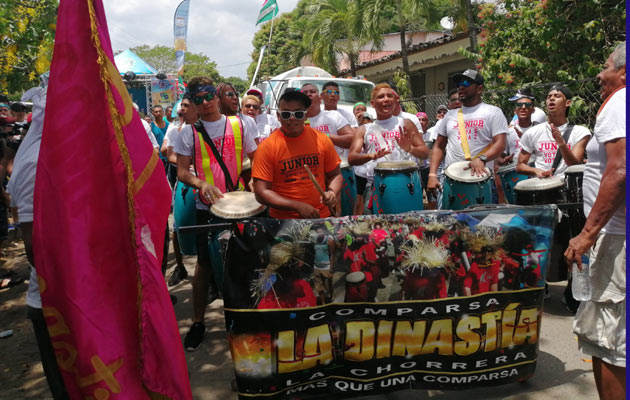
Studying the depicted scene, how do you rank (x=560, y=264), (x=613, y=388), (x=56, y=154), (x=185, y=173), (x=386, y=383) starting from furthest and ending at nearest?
(x=185, y=173) → (x=560, y=264) → (x=386, y=383) → (x=613, y=388) → (x=56, y=154)

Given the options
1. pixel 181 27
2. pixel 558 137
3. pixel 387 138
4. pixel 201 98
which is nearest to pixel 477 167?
pixel 558 137

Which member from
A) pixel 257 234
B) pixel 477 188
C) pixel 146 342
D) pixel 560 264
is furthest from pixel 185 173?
pixel 560 264

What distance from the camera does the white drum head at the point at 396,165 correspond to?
498 centimetres

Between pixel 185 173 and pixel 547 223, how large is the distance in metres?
2.91

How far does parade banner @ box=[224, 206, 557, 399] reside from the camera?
2.91m

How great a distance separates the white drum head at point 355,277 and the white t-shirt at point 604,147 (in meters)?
1.37

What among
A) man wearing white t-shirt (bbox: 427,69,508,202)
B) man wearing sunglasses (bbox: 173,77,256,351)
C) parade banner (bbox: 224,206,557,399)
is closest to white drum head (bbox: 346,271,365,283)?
parade banner (bbox: 224,206,557,399)

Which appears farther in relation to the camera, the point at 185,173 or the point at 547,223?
the point at 185,173

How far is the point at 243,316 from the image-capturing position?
2.88m

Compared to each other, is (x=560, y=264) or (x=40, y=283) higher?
(x=40, y=283)

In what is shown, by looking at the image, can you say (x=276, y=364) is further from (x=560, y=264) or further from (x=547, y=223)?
(x=560, y=264)

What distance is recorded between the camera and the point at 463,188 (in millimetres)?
4871

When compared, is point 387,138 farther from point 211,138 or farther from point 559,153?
point 211,138

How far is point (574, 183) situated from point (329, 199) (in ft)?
8.16
